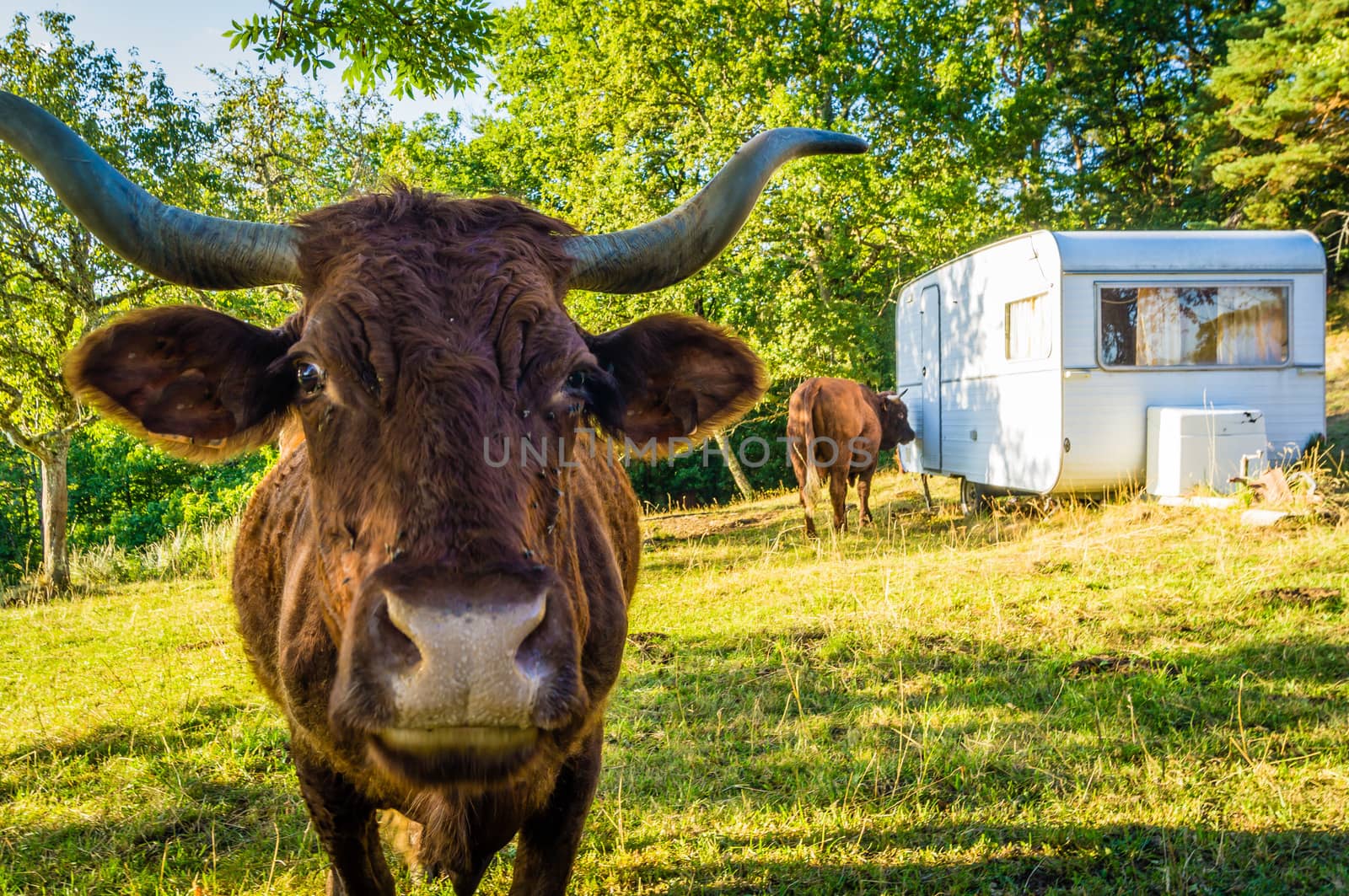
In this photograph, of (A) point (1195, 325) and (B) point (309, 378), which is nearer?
(B) point (309, 378)

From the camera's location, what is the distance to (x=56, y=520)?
10.7 metres

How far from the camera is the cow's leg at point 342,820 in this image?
7.74 ft

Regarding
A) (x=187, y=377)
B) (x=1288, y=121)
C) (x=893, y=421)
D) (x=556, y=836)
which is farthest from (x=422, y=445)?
(x=1288, y=121)

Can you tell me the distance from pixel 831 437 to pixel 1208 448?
4.73 m

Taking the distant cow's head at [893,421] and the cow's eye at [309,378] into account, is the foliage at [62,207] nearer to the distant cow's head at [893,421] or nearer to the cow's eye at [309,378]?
the cow's eye at [309,378]

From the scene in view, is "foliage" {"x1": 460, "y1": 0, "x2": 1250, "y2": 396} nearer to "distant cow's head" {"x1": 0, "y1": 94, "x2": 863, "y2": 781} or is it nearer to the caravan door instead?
the caravan door

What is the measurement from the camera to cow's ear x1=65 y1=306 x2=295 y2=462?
2.12 m

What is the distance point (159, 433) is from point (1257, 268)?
1174 cm

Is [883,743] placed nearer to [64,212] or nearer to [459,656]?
[459,656]

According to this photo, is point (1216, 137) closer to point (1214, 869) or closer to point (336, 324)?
point (1214, 869)

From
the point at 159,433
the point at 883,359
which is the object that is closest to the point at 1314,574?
the point at 159,433

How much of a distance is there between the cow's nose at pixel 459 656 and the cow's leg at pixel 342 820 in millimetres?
1187

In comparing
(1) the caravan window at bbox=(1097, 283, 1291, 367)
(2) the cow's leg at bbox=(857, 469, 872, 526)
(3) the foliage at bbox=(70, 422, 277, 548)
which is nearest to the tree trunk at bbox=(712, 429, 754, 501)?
(2) the cow's leg at bbox=(857, 469, 872, 526)

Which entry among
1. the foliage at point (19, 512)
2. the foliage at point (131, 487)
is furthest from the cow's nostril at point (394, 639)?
the foliage at point (19, 512)
